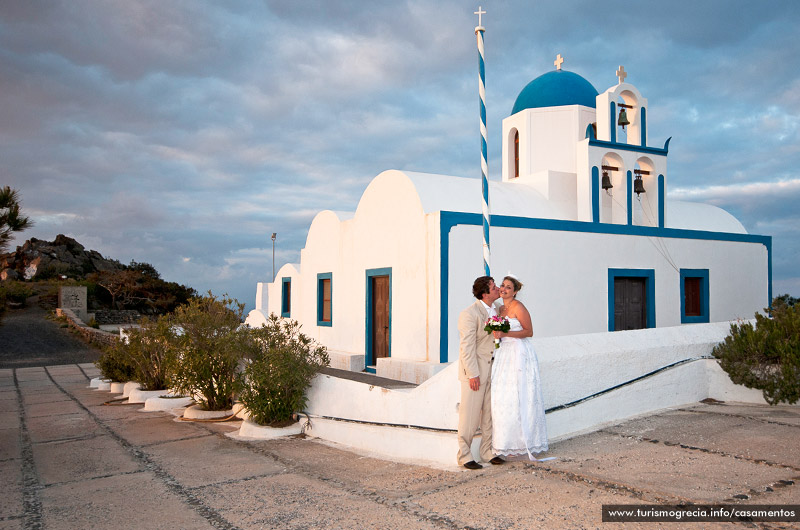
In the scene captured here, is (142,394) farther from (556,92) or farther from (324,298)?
(556,92)

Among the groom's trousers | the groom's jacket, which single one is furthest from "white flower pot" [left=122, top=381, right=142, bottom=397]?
the groom's jacket

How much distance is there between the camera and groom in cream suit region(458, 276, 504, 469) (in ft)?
18.4

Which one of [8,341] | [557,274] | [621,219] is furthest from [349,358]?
[8,341]

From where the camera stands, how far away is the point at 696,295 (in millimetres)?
13367

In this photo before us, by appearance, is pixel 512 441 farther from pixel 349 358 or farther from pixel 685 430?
pixel 349 358

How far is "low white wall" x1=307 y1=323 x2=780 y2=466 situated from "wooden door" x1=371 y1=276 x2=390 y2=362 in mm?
3715

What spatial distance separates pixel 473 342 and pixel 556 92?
1125 centimetres

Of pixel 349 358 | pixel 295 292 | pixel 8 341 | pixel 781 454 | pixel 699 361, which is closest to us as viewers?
pixel 781 454

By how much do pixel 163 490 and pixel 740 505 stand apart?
4735mm

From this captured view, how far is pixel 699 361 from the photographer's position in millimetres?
8234

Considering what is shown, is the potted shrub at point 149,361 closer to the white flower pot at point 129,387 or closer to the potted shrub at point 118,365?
the white flower pot at point 129,387

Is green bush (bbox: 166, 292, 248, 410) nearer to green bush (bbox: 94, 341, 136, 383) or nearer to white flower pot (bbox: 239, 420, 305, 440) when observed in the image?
white flower pot (bbox: 239, 420, 305, 440)

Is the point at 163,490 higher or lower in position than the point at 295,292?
lower

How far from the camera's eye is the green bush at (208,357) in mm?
9336
